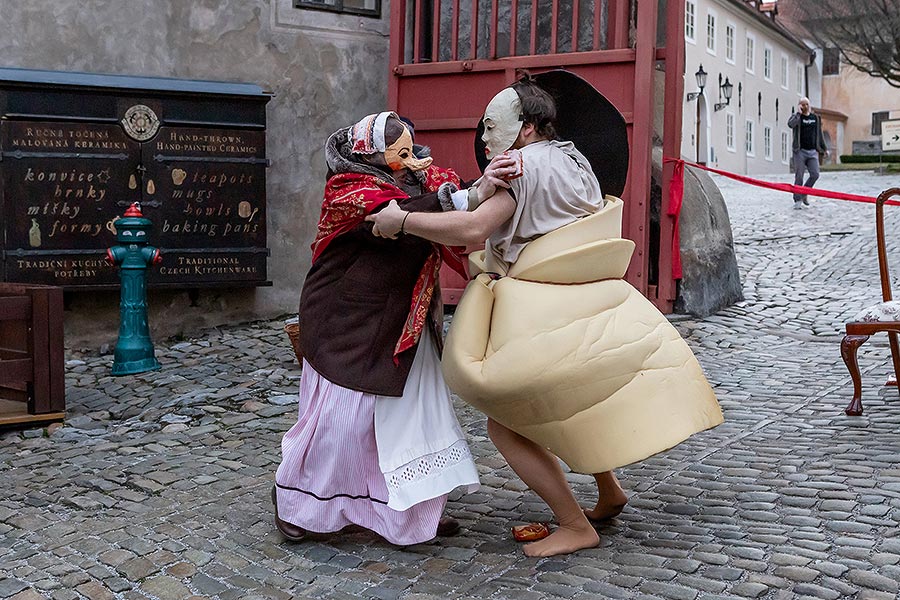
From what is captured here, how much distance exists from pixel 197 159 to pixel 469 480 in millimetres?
5586

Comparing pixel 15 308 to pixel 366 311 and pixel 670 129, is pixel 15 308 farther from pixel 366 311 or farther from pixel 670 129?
pixel 670 129

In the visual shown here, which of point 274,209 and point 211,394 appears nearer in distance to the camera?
point 211,394

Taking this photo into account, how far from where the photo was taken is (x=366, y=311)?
368cm

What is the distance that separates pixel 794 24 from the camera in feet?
153

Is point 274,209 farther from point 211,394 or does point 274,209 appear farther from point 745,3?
point 745,3

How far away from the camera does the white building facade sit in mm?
33156

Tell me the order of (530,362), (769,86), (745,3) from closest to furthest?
(530,362), (745,3), (769,86)

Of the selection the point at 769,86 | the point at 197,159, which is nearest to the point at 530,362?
the point at 197,159

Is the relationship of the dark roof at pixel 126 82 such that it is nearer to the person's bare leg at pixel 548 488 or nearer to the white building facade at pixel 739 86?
the person's bare leg at pixel 548 488

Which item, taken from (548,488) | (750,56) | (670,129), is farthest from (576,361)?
(750,56)

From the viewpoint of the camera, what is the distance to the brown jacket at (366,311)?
12.0ft

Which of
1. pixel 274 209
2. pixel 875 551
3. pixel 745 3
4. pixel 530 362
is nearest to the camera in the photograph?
pixel 530 362

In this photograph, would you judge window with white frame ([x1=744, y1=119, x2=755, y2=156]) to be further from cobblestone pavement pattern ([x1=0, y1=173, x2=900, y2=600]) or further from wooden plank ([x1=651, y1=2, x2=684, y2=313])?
cobblestone pavement pattern ([x1=0, y1=173, x2=900, y2=600])

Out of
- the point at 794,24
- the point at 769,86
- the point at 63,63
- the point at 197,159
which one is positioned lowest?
the point at 197,159
